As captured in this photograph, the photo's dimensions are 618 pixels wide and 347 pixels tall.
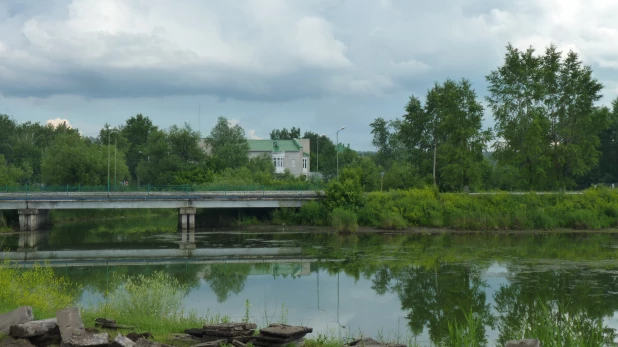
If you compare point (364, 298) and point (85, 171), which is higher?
point (85, 171)

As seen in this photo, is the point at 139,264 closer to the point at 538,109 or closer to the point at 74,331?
the point at 74,331

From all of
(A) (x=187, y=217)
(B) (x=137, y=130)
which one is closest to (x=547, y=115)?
(A) (x=187, y=217)

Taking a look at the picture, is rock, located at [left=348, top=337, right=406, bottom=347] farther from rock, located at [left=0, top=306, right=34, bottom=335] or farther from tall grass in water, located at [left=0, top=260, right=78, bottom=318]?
tall grass in water, located at [left=0, top=260, right=78, bottom=318]

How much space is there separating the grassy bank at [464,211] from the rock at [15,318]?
39717mm

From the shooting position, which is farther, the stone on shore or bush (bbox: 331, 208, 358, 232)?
bush (bbox: 331, 208, 358, 232)

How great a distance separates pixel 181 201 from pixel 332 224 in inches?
543

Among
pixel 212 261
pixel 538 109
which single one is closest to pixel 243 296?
pixel 212 261

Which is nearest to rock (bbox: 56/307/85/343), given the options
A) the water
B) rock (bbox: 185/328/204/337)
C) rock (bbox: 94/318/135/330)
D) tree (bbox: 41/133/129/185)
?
rock (bbox: 94/318/135/330)

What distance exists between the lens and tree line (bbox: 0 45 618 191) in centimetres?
5709

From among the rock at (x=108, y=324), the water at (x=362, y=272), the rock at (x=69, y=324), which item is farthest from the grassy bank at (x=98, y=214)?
the rock at (x=69, y=324)

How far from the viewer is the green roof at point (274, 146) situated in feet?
376

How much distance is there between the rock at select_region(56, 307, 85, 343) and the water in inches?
287

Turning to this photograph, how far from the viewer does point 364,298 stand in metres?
24.8

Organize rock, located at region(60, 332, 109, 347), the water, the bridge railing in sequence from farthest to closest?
the bridge railing → the water → rock, located at region(60, 332, 109, 347)
